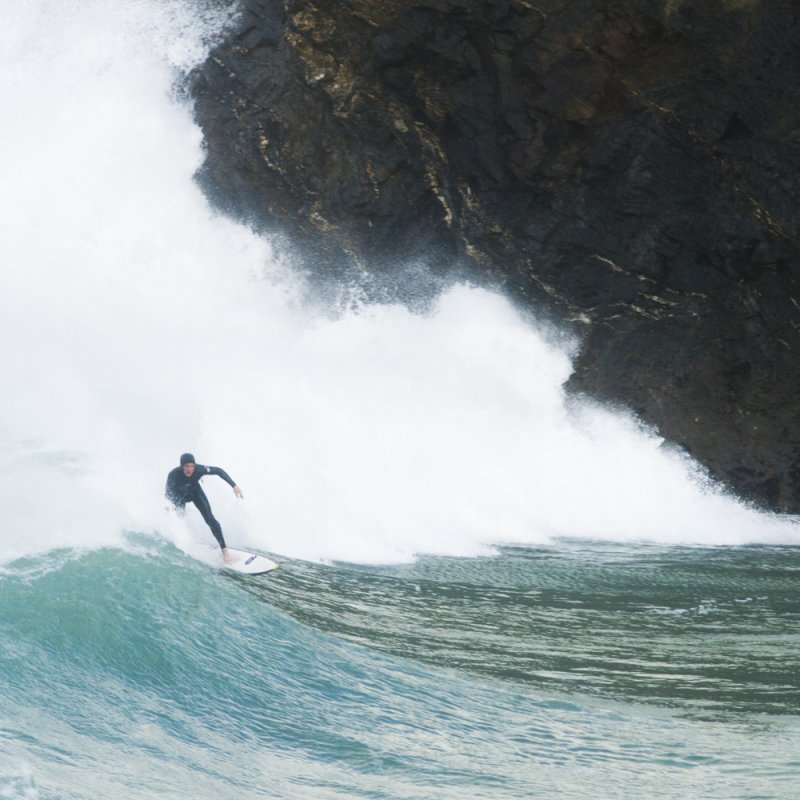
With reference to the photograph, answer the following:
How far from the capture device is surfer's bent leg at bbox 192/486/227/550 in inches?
465

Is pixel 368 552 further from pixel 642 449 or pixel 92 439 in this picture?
pixel 642 449

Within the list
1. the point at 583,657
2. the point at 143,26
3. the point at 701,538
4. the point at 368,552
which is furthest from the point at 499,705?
the point at 143,26

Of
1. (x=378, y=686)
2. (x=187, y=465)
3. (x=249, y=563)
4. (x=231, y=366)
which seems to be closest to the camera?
(x=378, y=686)

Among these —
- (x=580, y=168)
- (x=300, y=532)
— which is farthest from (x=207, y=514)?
(x=580, y=168)

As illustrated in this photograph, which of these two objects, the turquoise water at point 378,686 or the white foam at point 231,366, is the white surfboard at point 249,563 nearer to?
the turquoise water at point 378,686

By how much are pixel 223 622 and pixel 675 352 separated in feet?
35.0

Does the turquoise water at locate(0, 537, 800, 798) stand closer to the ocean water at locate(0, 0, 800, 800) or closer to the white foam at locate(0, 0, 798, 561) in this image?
the ocean water at locate(0, 0, 800, 800)

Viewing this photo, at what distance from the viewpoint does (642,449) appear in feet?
59.6

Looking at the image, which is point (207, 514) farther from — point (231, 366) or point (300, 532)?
point (231, 366)

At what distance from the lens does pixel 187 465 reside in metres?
12.2

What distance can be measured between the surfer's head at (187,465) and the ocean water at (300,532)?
18.0 inches

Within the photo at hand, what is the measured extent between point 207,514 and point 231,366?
21.4 feet

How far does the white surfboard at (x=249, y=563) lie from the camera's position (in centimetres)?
1134

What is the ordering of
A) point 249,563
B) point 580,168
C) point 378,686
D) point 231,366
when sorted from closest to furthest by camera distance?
point 378,686
point 249,563
point 580,168
point 231,366
